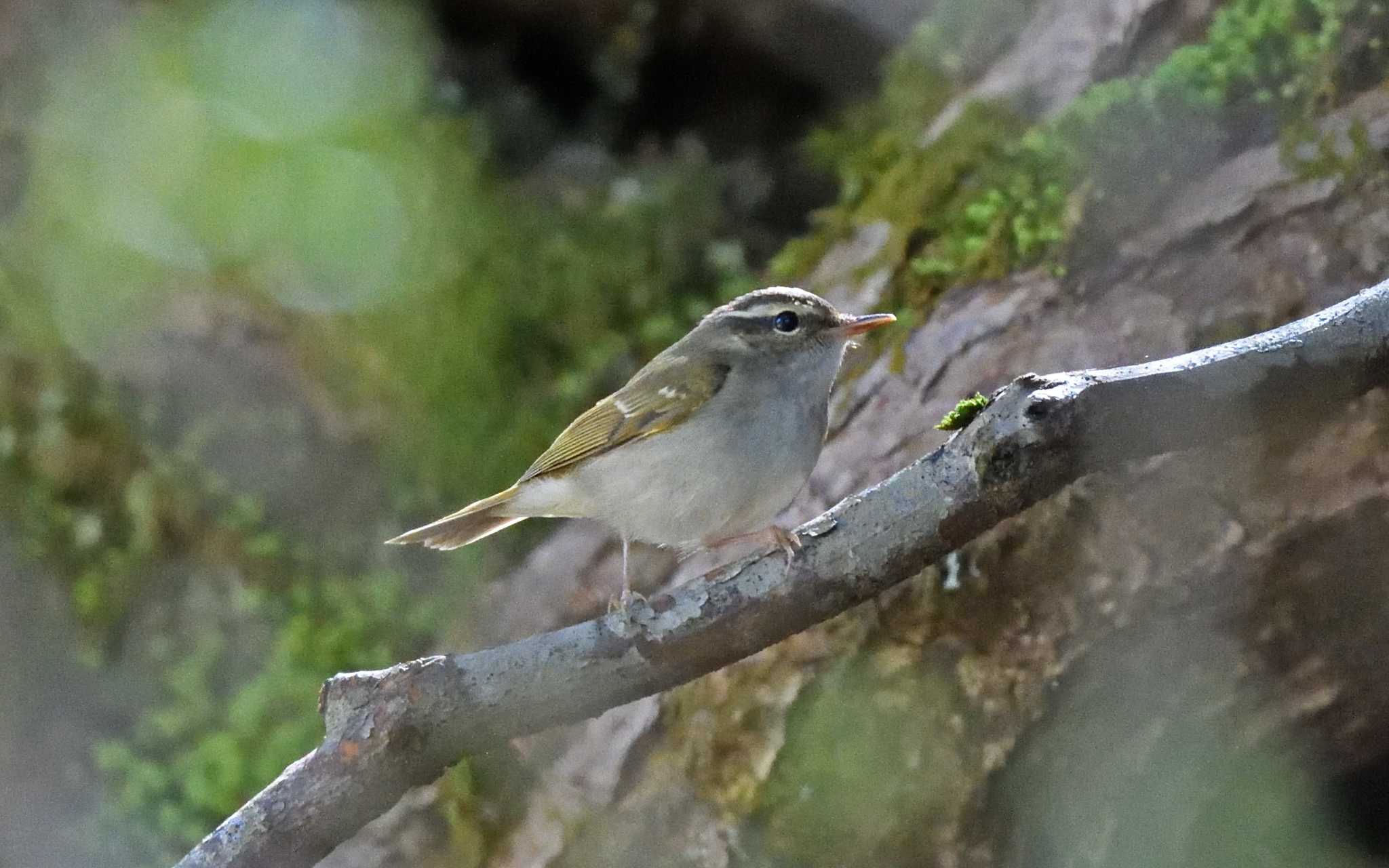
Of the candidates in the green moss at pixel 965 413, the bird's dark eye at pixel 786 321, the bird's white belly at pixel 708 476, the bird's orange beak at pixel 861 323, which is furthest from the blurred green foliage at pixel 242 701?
the green moss at pixel 965 413

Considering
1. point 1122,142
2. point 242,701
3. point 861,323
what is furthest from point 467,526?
point 1122,142

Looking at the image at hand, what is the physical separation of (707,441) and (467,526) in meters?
0.90

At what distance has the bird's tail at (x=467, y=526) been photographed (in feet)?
12.0

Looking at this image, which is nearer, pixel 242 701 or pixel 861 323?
pixel 861 323

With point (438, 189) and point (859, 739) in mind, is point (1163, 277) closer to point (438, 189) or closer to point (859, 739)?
point (859, 739)

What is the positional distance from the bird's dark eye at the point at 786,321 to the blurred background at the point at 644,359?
0.49 m

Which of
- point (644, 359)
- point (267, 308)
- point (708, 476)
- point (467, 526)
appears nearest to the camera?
point (708, 476)

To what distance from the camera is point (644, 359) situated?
5207mm

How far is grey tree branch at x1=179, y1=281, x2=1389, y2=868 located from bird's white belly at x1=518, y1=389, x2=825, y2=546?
0.50m

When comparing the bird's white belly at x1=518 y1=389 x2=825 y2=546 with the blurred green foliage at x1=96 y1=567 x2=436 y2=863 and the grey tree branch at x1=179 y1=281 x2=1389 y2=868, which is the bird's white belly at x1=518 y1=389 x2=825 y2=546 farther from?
the blurred green foliage at x1=96 y1=567 x2=436 y2=863

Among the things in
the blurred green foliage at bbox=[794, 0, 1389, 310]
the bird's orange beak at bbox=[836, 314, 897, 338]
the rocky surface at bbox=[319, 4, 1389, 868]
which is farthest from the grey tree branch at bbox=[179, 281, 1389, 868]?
the blurred green foliage at bbox=[794, 0, 1389, 310]

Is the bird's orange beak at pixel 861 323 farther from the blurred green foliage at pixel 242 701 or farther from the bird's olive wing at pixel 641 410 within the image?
the blurred green foliage at pixel 242 701

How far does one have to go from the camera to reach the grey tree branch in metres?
2.47

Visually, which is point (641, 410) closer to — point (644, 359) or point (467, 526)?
point (467, 526)
